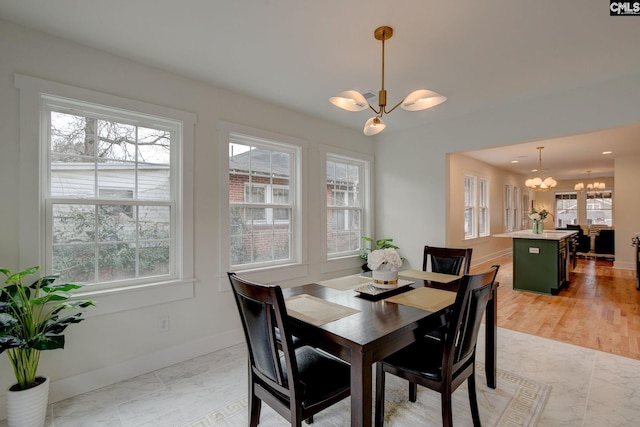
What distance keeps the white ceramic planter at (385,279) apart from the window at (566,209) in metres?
12.8

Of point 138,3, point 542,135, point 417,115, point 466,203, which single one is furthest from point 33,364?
point 466,203

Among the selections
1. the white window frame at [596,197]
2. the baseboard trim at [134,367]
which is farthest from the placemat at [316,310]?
the white window frame at [596,197]

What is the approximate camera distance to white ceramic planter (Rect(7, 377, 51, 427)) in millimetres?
1807

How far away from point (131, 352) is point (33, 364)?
66cm

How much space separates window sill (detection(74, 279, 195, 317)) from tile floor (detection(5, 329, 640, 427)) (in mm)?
591

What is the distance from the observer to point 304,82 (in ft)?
9.78

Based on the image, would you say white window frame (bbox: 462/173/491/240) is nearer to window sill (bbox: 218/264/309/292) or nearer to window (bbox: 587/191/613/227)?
window sill (bbox: 218/264/309/292)

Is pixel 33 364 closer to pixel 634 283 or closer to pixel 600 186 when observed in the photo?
pixel 634 283

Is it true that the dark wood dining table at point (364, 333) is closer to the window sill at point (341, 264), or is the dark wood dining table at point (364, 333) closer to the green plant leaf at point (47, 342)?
the green plant leaf at point (47, 342)

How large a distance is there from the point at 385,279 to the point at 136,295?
2.04 meters

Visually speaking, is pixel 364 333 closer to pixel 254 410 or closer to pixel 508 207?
pixel 254 410

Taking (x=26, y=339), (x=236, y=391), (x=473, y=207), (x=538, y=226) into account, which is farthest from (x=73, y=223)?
(x=473, y=207)

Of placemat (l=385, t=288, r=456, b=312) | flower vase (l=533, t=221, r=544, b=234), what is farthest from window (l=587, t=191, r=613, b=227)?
placemat (l=385, t=288, r=456, b=312)

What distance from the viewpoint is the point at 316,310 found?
5.65 feet
